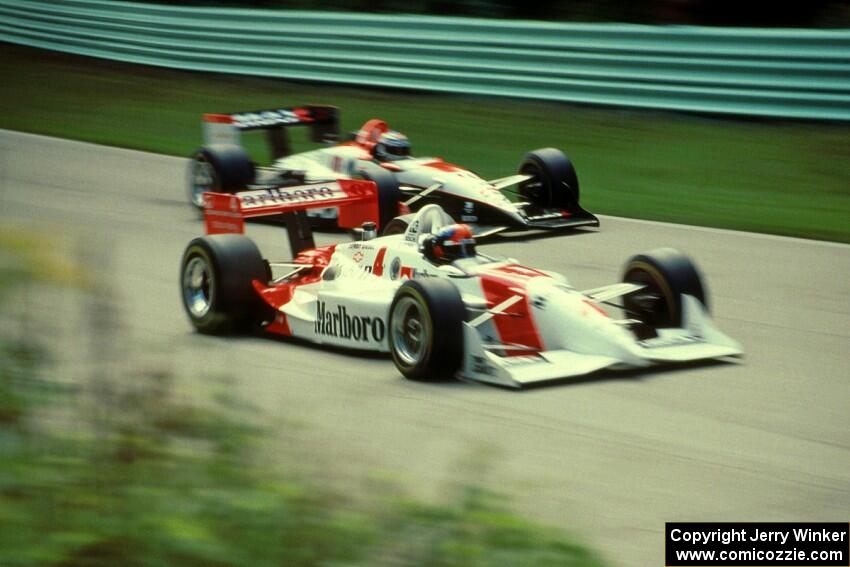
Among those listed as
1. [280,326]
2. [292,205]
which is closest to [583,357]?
[280,326]

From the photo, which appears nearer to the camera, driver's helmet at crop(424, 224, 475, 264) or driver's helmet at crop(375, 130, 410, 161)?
driver's helmet at crop(424, 224, 475, 264)

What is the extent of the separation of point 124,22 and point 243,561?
23515mm

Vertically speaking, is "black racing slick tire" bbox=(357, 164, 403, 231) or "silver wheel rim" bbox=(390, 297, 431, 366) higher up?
"black racing slick tire" bbox=(357, 164, 403, 231)

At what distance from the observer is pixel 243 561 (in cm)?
354

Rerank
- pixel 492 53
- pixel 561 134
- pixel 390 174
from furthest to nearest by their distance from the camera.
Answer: pixel 492 53 < pixel 561 134 < pixel 390 174

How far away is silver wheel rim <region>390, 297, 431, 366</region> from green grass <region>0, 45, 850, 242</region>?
645 centimetres

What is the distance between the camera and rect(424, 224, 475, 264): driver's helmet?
9.04 m

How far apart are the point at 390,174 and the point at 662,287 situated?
510cm

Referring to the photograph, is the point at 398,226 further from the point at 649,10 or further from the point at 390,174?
the point at 649,10

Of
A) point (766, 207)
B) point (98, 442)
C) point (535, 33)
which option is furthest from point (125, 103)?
point (98, 442)

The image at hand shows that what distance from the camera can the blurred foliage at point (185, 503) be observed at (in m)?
3.57

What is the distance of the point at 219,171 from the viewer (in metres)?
15.1

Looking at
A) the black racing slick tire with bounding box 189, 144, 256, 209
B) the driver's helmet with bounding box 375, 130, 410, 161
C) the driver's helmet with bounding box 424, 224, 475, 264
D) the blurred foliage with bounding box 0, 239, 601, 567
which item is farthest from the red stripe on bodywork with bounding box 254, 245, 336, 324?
the blurred foliage with bounding box 0, 239, 601, 567

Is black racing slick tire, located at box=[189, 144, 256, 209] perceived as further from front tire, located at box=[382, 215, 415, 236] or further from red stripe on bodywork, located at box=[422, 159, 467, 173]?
front tire, located at box=[382, 215, 415, 236]
